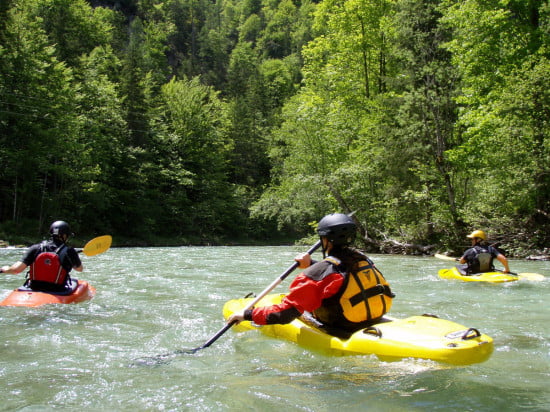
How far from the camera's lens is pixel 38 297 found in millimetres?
5605

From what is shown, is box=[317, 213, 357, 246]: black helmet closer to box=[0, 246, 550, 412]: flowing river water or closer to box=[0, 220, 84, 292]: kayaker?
box=[0, 246, 550, 412]: flowing river water

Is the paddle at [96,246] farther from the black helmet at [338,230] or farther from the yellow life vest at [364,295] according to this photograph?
the yellow life vest at [364,295]

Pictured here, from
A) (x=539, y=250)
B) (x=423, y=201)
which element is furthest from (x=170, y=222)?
(x=539, y=250)

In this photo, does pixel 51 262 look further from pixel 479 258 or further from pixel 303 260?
pixel 479 258

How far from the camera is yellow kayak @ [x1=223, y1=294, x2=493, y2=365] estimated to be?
Result: 126 inches

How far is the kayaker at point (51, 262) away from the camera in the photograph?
577cm

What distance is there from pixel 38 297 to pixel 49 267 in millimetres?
415

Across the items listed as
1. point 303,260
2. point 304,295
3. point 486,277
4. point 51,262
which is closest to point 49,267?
point 51,262

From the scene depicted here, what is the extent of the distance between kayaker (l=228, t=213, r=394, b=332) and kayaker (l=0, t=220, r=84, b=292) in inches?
123

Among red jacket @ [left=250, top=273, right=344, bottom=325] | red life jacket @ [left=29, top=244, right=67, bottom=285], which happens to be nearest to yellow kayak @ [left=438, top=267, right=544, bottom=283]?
red jacket @ [left=250, top=273, right=344, bottom=325]

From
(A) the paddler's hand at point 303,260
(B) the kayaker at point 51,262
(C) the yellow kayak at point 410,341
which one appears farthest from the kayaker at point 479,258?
(B) the kayaker at point 51,262

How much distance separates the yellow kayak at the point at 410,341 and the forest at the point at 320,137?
9.90m

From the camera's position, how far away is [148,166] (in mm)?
28094

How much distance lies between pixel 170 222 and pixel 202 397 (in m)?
28.2
